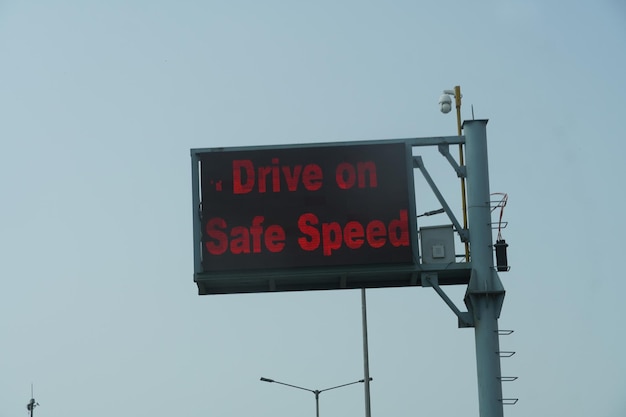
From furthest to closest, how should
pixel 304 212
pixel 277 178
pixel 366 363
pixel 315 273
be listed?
1. pixel 366 363
2. pixel 277 178
3. pixel 304 212
4. pixel 315 273

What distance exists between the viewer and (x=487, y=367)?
→ 29047 mm

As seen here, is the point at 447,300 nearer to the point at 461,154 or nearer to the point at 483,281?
the point at 483,281

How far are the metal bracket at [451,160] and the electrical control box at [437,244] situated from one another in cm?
116

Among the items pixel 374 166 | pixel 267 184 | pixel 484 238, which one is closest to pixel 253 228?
pixel 267 184

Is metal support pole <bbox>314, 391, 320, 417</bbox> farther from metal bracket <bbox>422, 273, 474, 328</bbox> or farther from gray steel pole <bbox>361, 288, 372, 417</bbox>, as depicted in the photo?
metal bracket <bbox>422, 273, 474, 328</bbox>

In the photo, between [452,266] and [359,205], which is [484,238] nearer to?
[452,266]

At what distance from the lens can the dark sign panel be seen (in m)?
29.6

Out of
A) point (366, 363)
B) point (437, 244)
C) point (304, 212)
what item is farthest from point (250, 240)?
point (366, 363)

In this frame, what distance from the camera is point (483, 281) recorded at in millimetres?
29641

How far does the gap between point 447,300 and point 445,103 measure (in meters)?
4.37

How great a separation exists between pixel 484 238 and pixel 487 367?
2.78m

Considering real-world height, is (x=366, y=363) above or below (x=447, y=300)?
below

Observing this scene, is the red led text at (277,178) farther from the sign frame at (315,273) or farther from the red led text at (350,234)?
the red led text at (350,234)

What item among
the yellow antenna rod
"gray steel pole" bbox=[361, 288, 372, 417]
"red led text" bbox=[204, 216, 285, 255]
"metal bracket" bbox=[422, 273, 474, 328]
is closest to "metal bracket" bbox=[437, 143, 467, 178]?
the yellow antenna rod
